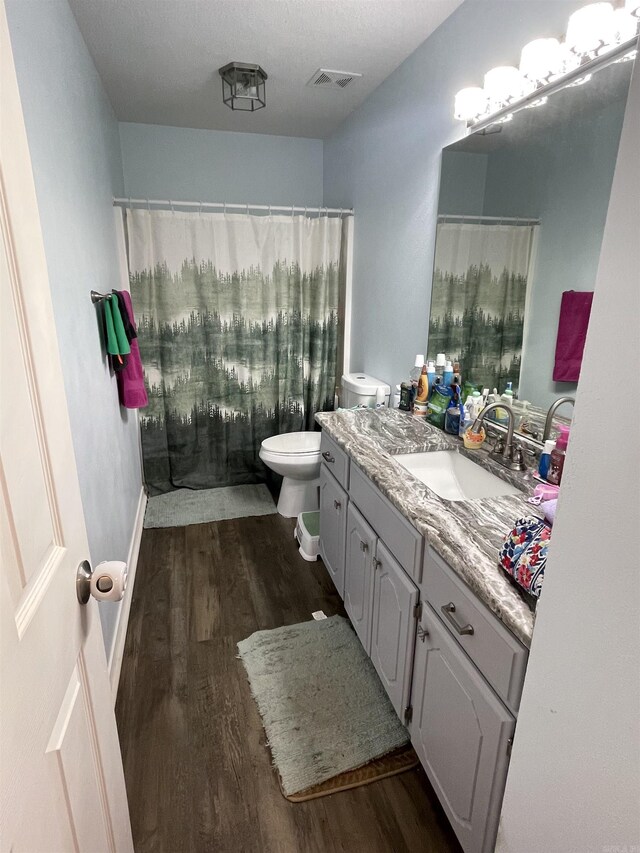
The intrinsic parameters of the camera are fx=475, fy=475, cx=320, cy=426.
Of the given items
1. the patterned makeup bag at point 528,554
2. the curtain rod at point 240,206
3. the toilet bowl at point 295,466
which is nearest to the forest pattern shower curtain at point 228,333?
the curtain rod at point 240,206

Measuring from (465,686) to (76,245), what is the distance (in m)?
1.85

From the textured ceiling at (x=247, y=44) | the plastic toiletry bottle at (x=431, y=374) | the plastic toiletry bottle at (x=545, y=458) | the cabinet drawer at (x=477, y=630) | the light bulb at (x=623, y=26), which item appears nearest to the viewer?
the cabinet drawer at (x=477, y=630)

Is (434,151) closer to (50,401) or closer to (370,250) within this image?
(370,250)

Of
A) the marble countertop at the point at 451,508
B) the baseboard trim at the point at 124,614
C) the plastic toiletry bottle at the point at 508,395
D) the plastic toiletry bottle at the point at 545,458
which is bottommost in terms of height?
the baseboard trim at the point at 124,614

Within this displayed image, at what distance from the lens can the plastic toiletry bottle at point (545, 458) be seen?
4.77 feet

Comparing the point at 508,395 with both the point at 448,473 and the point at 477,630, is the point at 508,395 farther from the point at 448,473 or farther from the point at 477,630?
the point at 477,630

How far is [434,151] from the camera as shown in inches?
80.2

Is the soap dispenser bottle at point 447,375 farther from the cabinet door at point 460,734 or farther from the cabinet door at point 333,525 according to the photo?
the cabinet door at point 460,734

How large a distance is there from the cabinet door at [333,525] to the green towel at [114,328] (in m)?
1.05

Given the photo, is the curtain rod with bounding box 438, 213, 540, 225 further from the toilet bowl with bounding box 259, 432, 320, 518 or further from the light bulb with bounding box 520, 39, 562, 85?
the toilet bowl with bounding box 259, 432, 320, 518

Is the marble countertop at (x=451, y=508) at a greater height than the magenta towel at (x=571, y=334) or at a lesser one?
lesser

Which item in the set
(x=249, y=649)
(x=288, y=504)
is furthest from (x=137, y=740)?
(x=288, y=504)

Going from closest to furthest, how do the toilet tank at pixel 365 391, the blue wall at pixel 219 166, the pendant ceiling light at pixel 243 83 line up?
the pendant ceiling light at pixel 243 83 → the toilet tank at pixel 365 391 → the blue wall at pixel 219 166

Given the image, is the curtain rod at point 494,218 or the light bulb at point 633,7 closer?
the light bulb at point 633,7
